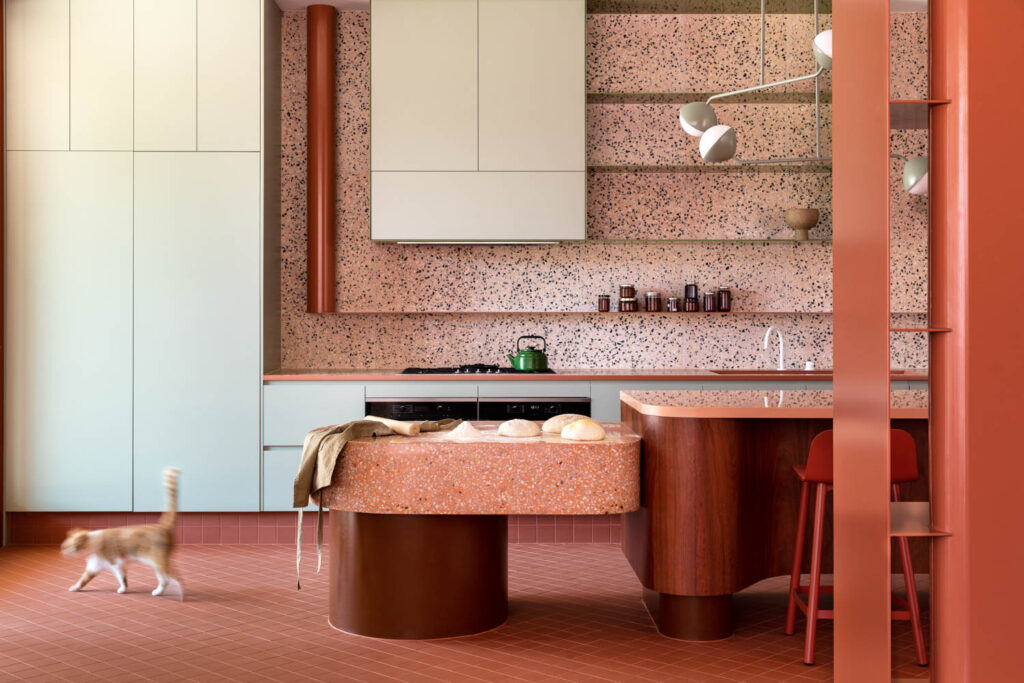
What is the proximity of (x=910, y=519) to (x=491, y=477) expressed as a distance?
1.39 m

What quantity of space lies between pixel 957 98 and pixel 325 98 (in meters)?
4.03

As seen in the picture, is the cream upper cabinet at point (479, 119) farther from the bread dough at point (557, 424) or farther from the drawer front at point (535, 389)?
the bread dough at point (557, 424)

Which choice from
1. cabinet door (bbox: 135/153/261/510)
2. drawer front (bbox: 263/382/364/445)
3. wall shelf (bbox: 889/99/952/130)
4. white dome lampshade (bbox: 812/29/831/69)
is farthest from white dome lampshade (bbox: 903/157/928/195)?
cabinet door (bbox: 135/153/261/510)

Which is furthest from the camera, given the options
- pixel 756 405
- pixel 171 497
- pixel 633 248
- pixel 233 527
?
pixel 633 248

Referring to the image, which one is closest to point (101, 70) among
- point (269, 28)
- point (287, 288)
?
point (269, 28)

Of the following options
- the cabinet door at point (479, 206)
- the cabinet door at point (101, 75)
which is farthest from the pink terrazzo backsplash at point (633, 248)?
the cabinet door at point (101, 75)

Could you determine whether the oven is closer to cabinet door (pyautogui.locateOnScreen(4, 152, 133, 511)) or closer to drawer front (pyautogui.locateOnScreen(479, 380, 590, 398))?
drawer front (pyautogui.locateOnScreen(479, 380, 590, 398))

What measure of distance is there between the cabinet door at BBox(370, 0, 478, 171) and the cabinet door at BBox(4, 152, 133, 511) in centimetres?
144

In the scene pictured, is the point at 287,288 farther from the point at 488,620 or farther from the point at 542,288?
the point at 488,620

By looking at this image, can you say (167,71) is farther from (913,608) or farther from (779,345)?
(913,608)

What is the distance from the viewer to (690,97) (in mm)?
5262

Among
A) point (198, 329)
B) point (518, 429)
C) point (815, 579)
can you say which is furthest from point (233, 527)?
point (815, 579)

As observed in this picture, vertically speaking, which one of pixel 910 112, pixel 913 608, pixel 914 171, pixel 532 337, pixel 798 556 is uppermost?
pixel 914 171

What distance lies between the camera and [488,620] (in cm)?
329
